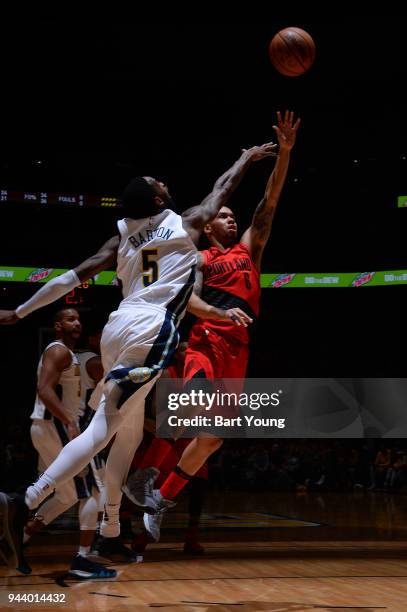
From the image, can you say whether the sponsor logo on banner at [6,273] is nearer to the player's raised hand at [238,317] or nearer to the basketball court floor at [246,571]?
the basketball court floor at [246,571]

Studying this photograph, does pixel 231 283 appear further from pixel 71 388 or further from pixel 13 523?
pixel 13 523

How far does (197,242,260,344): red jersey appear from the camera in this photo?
216 inches

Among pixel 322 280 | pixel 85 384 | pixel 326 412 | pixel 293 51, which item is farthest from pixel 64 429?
pixel 322 280

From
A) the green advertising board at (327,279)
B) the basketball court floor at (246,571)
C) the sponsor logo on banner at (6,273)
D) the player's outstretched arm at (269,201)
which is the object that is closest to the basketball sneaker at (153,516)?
the basketball court floor at (246,571)

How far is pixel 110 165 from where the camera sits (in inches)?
770

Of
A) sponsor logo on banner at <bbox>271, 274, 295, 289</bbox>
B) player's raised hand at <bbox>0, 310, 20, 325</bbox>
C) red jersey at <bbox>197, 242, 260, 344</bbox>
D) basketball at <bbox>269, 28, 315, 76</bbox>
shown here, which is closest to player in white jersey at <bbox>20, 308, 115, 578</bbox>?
red jersey at <bbox>197, 242, 260, 344</bbox>

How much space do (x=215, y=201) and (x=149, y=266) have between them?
67 cm

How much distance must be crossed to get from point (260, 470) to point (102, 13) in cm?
962

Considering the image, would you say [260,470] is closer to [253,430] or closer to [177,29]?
[253,430]

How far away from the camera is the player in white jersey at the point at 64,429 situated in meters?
4.98

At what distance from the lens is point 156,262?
3.95 m

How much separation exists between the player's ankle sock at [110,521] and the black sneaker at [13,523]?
42 cm

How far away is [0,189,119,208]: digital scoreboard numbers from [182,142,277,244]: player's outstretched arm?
14862 mm

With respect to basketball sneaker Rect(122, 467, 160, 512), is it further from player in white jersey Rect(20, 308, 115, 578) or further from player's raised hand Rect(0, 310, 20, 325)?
player's raised hand Rect(0, 310, 20, 325)
